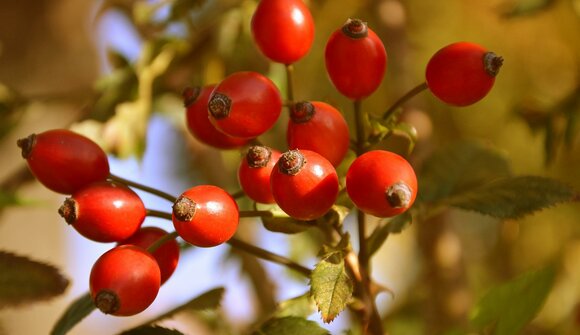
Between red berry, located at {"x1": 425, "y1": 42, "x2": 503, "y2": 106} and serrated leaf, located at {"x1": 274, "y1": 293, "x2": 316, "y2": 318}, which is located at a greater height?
red berry, located at {"x1": 425, "y1": 42, "x2": 503, "y2": 106}

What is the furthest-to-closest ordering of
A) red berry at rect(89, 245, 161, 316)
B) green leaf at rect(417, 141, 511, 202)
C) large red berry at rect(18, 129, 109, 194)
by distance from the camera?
green leaf at rect(417, 141, 511, 202)
large red berry at rect(18, 129, 109, 194)
red berry at rect(89, 245, 161, 316)

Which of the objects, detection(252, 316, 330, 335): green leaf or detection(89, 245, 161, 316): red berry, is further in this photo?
detection(252, 316, 330, 335): green leaf

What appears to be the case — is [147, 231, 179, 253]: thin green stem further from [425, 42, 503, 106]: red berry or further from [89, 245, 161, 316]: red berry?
[425, 42, 503, 106]: red berry

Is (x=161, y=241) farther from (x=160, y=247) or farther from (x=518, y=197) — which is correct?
(x=518, y=197)

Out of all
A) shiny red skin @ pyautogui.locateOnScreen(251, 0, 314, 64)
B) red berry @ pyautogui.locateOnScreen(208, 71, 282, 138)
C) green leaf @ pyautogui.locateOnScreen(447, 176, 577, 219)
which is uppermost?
shiny red skin @ pyautogui.locateOnScreen(251, 0, 314, 64)

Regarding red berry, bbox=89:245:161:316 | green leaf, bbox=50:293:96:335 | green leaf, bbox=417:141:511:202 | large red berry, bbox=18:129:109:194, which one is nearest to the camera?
red berry, bbox=89:245:161:316

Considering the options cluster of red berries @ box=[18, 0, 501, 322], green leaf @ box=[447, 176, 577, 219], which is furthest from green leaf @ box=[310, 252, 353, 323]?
green leaf @ box=[447, 176, 577, 219]

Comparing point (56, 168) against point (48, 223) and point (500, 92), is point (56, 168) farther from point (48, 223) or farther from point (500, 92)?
point (500, 92)
